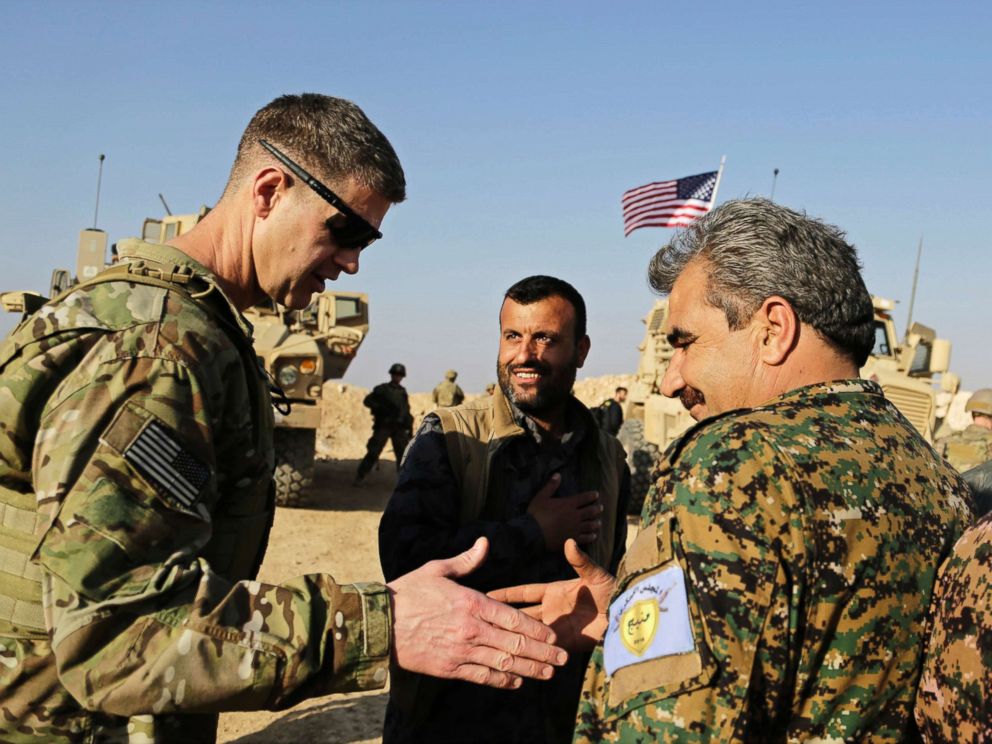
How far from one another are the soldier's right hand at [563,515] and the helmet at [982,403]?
817cm

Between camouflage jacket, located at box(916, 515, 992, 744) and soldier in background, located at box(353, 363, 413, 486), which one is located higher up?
soldier in background, located at box(353, 363, 413, 486)

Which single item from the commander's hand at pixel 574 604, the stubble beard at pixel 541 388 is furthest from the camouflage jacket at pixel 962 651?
the stubble beard at pixel 541 388

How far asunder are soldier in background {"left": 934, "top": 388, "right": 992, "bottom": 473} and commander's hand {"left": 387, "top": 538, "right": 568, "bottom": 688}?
30.2ft

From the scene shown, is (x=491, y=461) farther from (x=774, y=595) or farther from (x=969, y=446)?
(x=969, y=446)

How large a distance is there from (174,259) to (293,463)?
858cm

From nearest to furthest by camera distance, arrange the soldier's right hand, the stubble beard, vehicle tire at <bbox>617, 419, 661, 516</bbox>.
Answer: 1. the soldier's right hand
2. the stubble beard
3. vehicle tire at <bbox>617, 419, 661, 516</bbox>

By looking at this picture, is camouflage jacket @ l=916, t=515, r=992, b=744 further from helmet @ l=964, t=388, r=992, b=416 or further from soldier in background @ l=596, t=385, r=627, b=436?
soldier in background @ l=596, t=385, r=627, b=436

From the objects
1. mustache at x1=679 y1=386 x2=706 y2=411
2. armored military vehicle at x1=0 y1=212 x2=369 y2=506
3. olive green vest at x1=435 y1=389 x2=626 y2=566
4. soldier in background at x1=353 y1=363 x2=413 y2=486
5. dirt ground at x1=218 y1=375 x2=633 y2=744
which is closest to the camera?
mustache at x1=679 y1=386 x2=706 y2=411

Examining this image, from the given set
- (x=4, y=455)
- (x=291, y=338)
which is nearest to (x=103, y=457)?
(x=4, y=455)

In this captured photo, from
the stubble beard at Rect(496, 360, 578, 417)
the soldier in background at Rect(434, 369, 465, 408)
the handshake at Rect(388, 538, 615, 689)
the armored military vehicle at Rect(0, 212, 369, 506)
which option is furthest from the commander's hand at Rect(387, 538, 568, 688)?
the soldier in background at Rect(434, 369, 465, 408)

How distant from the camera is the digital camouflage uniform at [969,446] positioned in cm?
958

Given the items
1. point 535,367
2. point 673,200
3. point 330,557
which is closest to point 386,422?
point 330,557

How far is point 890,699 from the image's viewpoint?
1.48 m

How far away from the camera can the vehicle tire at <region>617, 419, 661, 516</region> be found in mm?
11047
